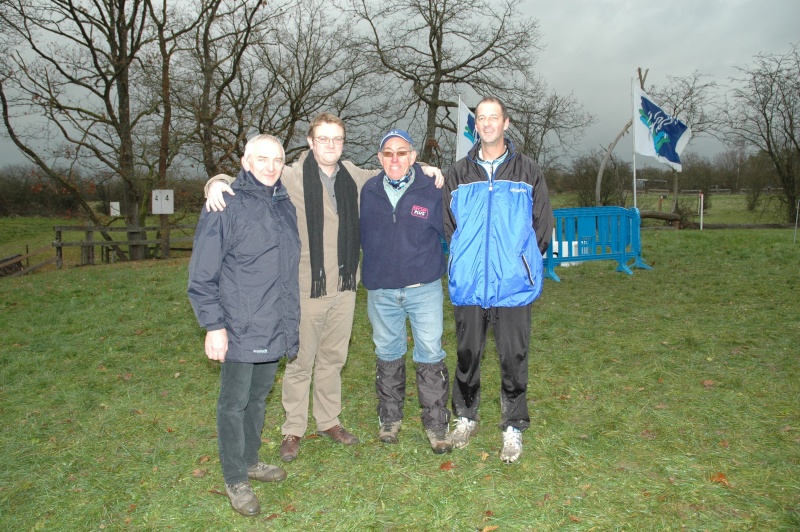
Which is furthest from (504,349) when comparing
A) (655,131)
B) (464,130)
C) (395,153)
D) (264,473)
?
(655,131)

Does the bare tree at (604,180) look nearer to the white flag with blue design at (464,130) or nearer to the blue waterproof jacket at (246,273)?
the white flag with blue design at (464,130)

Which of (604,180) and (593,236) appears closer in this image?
(593,236)

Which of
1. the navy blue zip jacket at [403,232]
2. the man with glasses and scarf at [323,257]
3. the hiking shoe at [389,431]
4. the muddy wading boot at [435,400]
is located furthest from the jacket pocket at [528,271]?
the hiking shoe at [389,431]

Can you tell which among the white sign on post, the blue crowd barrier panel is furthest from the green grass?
the white sign on post

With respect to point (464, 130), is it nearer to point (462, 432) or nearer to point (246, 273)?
point (462, 432)

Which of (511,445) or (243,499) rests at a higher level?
(511,445)

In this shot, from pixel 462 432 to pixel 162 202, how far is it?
18.0 m

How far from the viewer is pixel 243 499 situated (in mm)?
3221

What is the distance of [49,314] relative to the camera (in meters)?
8.72

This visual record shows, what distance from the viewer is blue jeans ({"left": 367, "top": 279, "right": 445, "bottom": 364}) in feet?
12.4

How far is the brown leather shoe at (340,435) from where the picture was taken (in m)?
4.07

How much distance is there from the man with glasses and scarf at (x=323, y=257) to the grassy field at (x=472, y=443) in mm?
512

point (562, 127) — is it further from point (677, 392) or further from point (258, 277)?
point (258, 277)

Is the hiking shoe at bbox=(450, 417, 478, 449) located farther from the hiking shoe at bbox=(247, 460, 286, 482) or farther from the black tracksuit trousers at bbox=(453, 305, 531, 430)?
the hiking shoe at bbox=(247, 460, 286, 482)
